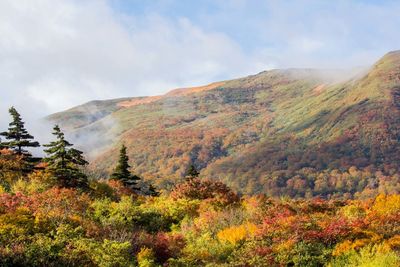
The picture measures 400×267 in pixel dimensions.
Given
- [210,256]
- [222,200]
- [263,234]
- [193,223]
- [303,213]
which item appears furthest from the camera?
[222,200]

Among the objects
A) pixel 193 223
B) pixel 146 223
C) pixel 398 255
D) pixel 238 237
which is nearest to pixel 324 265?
pixel 398 255

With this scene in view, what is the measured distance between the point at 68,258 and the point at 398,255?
1750 cm

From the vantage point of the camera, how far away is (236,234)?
32.1m

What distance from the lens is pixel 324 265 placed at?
27.8 metres

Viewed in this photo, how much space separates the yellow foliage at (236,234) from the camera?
31.8m

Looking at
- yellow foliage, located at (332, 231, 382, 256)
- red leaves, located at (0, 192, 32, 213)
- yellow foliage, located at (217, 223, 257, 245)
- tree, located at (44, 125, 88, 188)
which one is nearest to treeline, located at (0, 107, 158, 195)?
tree, located at (44, 125, 88, 188)

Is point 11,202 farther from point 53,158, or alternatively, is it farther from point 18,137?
point 18,137

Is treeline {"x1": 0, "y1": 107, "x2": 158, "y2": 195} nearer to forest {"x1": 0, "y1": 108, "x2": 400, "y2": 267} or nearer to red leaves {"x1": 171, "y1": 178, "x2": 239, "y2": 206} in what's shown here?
forest {"x1": 0, "y1": 108, "x2": 400, "y2": 267}

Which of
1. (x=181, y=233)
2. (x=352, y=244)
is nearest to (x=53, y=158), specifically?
(x=181, y=233)

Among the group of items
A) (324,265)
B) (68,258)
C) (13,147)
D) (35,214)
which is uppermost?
(13,147)

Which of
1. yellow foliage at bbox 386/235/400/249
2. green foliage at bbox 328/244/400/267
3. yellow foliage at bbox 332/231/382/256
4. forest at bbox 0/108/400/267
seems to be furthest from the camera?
yellow foliage at bbox 386/235/400/249

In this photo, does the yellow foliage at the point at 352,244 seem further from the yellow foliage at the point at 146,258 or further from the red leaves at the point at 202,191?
the red leaves at the point at 202,191

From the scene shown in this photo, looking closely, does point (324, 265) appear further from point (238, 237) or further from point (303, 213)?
point (303, 213)

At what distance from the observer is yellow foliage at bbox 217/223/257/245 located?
31.8 metres
